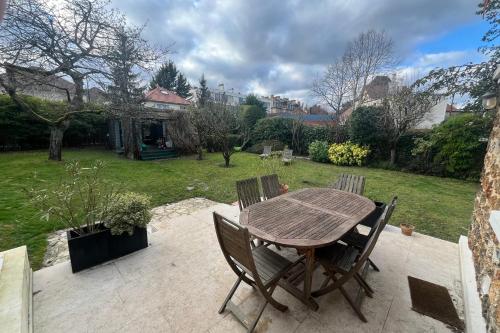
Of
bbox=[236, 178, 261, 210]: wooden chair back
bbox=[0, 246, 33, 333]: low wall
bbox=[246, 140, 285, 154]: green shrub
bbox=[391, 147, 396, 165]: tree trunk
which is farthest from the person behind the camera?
bbox=[246, 140, 285, 154]: green shrub

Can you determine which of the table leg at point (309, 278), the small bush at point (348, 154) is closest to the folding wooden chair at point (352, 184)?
the table leg at point (309, 278)

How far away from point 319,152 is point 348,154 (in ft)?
4.92

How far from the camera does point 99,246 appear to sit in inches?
111

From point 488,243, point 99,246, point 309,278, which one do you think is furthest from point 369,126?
point 99,246

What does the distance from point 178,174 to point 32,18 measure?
666 centimetres

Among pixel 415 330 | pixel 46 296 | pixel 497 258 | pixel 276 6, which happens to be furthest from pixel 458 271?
pixel 276 6

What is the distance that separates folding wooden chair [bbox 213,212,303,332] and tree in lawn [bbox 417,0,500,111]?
6381mm

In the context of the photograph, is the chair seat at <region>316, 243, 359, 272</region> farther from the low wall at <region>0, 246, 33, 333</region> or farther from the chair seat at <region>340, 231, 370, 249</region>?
the low wall at <region>0, 246, 33, 333</region>

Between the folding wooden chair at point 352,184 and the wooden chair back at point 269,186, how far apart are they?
1289 millimetres

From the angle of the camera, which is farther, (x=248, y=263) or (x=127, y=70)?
(x=127, y=70)

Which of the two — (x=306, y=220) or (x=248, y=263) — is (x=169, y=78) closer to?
(x=306, y=220)

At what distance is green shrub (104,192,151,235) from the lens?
2840 mm

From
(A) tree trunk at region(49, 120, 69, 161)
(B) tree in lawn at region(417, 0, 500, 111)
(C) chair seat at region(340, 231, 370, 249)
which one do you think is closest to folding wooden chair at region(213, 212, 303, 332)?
(C) chair seat at region(340, 231, 370, 249)

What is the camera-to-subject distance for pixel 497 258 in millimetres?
1854
